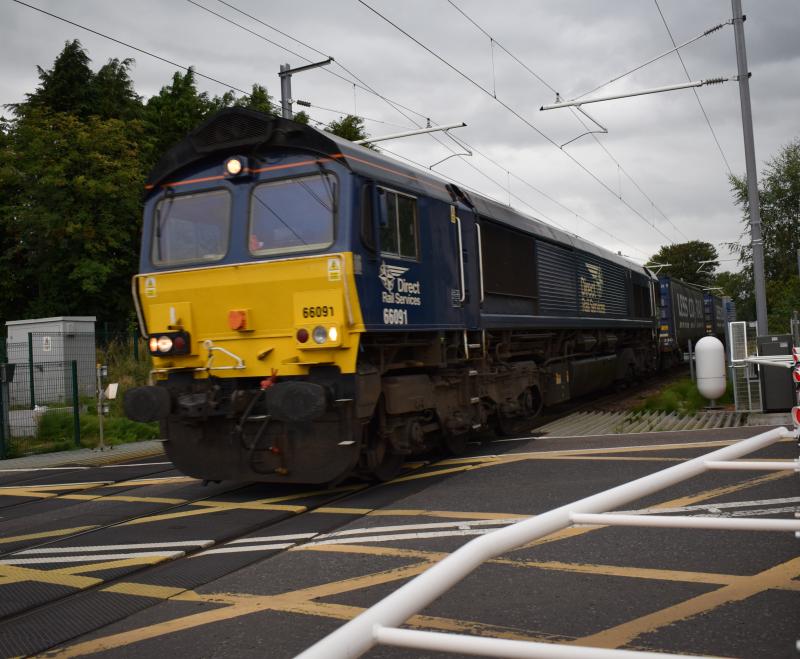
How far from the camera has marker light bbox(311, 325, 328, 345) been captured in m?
7.20

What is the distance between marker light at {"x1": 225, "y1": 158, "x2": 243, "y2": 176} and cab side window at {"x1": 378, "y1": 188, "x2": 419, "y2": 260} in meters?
1.42

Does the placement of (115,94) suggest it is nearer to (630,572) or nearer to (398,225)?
(398,225)

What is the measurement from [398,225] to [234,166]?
1746mm

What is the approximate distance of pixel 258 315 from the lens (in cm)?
764

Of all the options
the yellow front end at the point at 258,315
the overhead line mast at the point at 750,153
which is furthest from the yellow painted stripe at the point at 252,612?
the overhead line mast at the point at 750,153

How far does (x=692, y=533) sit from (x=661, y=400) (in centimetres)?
903

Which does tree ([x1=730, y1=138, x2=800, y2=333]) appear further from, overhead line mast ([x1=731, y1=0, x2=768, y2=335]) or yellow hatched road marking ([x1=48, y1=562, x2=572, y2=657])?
yellow hatched road marking ([x1=48, y1=562, x2=572, y2=657])

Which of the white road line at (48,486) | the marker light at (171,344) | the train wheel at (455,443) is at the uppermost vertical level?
the marker light at (171,344)

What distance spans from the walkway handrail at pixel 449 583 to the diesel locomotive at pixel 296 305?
4605 mm

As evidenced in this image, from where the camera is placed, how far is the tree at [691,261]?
78625 millimetres

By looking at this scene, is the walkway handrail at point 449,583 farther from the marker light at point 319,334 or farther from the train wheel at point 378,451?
the train wheel at point 378,451

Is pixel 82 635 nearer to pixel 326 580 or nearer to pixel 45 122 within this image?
pixel 326 580

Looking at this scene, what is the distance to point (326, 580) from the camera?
4879 mm

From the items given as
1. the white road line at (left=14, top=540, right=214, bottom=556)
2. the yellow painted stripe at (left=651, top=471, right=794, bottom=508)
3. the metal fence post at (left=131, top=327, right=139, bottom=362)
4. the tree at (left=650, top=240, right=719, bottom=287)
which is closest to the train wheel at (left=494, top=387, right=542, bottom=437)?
the yellow painted stripe at (left=651, top=471, right=794, bottom=508)
